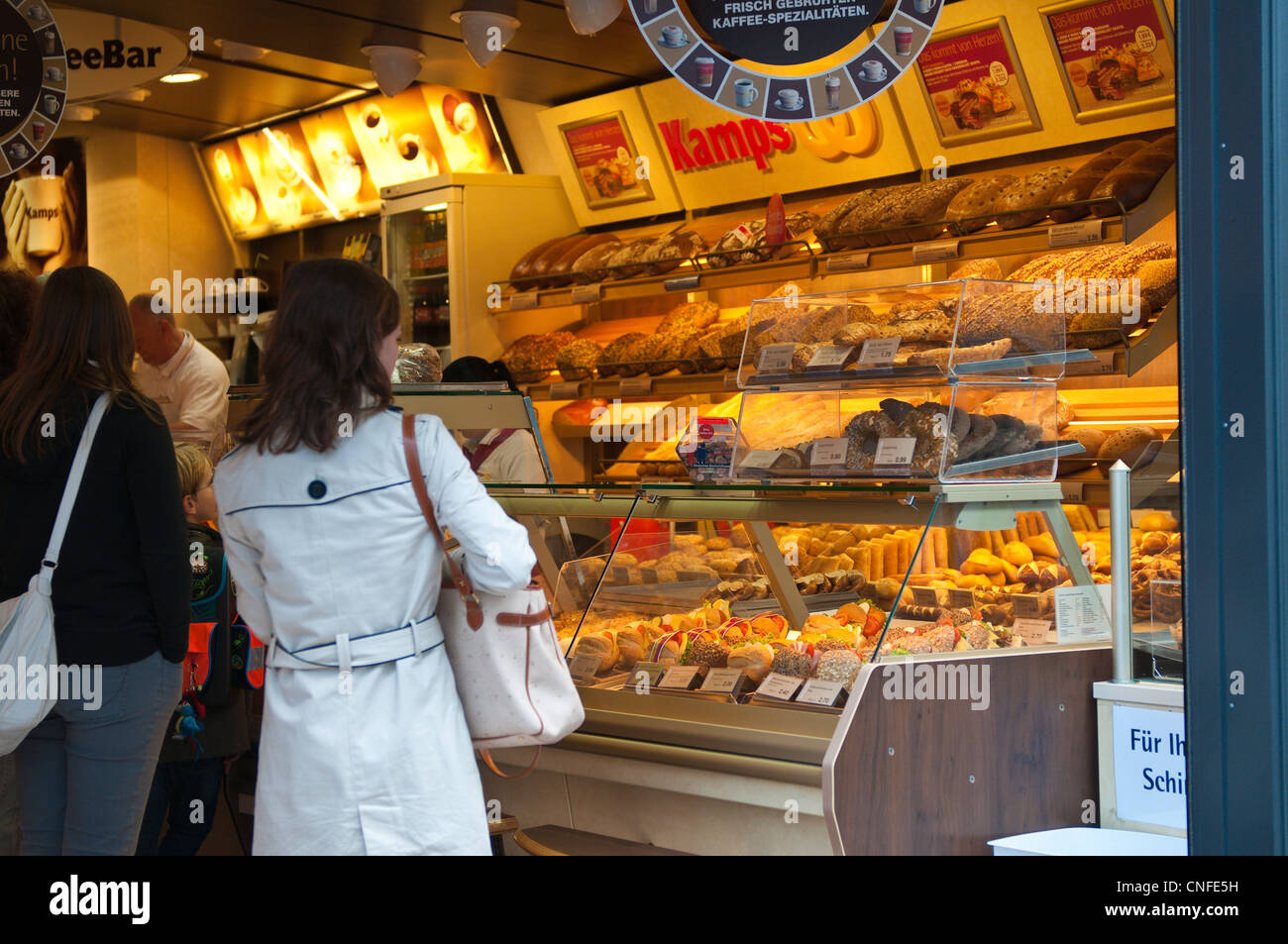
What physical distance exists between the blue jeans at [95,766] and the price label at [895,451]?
1509 millimetres

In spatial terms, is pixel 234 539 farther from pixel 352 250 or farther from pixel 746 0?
pixel 352 250

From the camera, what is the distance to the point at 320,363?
2037mm

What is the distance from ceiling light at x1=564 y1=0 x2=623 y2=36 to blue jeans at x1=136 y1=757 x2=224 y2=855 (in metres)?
2.53

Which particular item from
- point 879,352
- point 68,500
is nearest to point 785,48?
point 879,352

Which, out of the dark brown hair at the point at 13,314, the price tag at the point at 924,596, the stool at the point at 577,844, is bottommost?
the stool at the point at 577,844

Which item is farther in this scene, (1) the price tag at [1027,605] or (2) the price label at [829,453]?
(2) the price label at [829,453]

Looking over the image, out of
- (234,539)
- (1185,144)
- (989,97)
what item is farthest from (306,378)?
(989,97)

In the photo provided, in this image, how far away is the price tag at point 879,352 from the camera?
2943 mm

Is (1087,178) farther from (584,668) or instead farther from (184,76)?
(184,76)

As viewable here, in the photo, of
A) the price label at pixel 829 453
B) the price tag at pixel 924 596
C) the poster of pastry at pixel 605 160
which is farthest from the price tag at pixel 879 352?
the poster of pastry at pixel 605 160

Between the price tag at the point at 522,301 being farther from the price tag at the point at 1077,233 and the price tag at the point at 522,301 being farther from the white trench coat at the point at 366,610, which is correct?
the white trench coat at the point at 366,610

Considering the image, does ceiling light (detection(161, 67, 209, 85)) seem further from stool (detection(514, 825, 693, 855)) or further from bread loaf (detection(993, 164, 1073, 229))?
stool (detection(514, 825, 693, 855))

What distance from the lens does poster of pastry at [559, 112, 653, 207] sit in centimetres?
609
